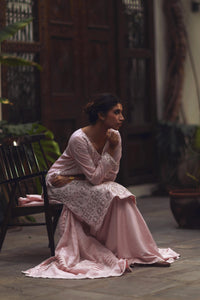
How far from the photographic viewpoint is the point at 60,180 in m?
5.39

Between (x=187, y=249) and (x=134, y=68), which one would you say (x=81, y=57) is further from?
(x=187, y=249)

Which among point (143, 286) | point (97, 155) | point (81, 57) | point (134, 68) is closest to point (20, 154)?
point (97, 155)

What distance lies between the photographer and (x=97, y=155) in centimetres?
529

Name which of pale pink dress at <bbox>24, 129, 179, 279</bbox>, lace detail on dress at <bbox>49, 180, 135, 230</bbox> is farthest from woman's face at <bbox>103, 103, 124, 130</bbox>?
lace detail on dress at <bbox>49, 180, 135, 230</bbox>

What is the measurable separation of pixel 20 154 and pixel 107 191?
44.3 inches

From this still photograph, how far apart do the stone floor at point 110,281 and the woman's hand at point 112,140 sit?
34.2 inches

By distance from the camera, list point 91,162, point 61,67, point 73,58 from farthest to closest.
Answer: point 73,58, point 61,67, point 91,162

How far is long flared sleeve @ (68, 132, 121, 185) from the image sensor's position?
204 inches

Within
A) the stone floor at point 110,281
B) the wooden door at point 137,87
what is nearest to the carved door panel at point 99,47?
the wooden door at point 137,87

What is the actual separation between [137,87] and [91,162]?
4646mm

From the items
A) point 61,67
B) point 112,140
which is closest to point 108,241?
point 112,140

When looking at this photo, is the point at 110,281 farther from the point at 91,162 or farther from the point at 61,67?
the point at 61,67

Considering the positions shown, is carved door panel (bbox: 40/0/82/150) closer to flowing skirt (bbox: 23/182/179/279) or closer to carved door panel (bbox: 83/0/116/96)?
carved door panel (bbox: 83/0/116/96)

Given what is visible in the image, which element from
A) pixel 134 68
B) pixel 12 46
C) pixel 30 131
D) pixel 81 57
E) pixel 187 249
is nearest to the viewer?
pixel 187 249
